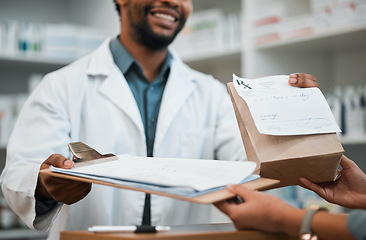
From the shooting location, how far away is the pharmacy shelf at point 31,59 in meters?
3.11

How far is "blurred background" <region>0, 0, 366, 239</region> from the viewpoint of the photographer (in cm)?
235

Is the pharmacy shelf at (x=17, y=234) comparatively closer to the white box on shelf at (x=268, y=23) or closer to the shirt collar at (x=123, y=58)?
the shirt collar at (x=123, y=58)

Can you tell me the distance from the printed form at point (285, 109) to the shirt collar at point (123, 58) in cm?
76

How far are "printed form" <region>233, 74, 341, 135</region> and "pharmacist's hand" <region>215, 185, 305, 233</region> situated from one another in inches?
7.5

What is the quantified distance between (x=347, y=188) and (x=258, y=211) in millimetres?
413

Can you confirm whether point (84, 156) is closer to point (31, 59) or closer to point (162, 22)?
point (162, 22)

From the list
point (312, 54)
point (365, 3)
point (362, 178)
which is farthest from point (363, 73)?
point (362, 178)

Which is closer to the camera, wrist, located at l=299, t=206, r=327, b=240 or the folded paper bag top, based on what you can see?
wrist, located at l=299, t=206, r=327, b=240

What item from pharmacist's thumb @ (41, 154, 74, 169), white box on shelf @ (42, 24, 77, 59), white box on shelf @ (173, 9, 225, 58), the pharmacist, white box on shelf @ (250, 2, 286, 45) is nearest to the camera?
pharmacist's thumb @ (41, 154, 74, 169)

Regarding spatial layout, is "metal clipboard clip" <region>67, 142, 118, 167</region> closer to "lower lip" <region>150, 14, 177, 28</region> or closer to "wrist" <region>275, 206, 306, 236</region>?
"wrist" <region>275, 206, 306, 236</region>

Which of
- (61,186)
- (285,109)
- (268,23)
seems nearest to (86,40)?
(268,23)

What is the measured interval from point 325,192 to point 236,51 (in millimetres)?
1792

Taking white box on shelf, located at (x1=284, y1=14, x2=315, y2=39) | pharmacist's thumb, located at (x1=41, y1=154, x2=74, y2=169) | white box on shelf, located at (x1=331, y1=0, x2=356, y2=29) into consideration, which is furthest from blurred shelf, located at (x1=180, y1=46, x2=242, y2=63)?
pharmacist's thumb, located at (x1=41, y1=154, x2=74, y2=169)

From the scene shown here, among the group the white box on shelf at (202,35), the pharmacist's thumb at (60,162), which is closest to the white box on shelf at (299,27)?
the white box on shelf at (202,35)
